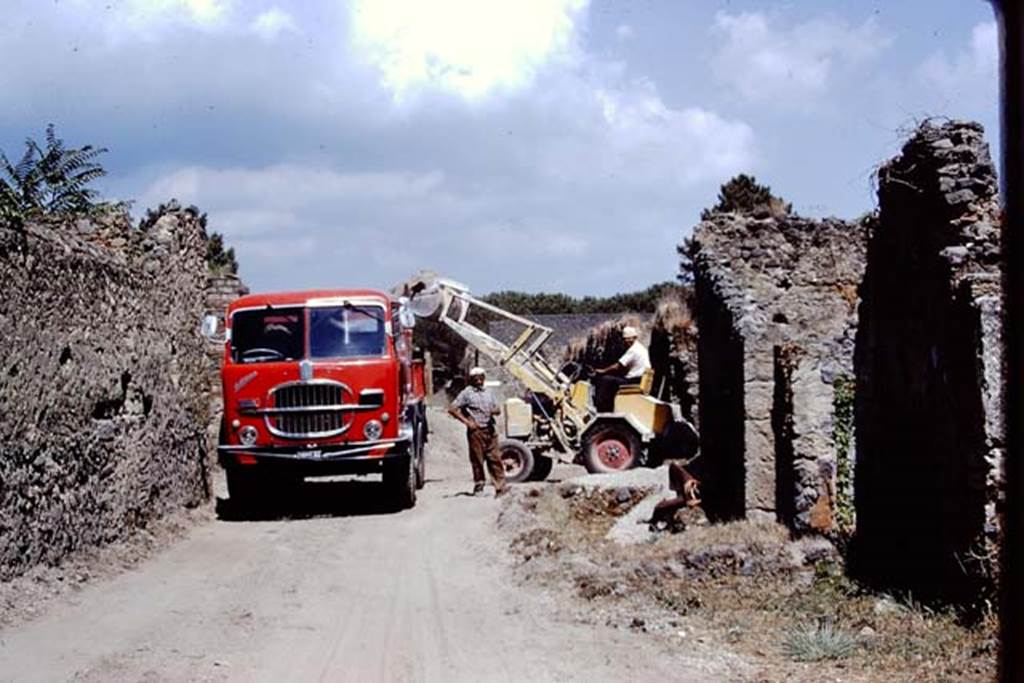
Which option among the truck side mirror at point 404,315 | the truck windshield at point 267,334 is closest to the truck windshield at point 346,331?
the truck windshield at point 267,334

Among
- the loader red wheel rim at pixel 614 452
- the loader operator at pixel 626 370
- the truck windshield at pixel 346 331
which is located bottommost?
the loader red wheel rim at pixel 614 452

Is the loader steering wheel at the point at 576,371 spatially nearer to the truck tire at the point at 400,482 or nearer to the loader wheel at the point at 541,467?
the loader wheel at the point at 541,467

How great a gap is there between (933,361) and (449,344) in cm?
3353

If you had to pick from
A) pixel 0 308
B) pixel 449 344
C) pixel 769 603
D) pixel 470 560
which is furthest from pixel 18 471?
pixel 449 344

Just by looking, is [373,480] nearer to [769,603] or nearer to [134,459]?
[134,459]

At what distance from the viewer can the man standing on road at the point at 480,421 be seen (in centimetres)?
1769

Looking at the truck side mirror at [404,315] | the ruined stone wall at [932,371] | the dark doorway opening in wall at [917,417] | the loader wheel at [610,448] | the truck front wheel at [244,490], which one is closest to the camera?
the ruined stone wall at [932,371]

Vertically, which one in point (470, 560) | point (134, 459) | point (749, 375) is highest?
point (749, 375)

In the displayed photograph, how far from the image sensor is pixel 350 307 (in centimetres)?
1658

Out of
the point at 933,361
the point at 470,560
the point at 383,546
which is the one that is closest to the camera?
the point at 933,361

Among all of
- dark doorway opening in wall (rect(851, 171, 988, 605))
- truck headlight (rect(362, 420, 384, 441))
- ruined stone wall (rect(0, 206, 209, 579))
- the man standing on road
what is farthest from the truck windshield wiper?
dark doorway opening in wall (rect(851, 171, 988, 605))

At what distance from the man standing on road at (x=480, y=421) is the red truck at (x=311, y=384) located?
4.15ft

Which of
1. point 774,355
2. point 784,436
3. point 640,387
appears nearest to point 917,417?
point 784,436

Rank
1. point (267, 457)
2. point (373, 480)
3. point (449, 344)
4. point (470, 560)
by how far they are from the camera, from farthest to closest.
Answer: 1. point (449, 344)
2. point (373, 480)
3. point (267, 457)
4. point (470, 560)
